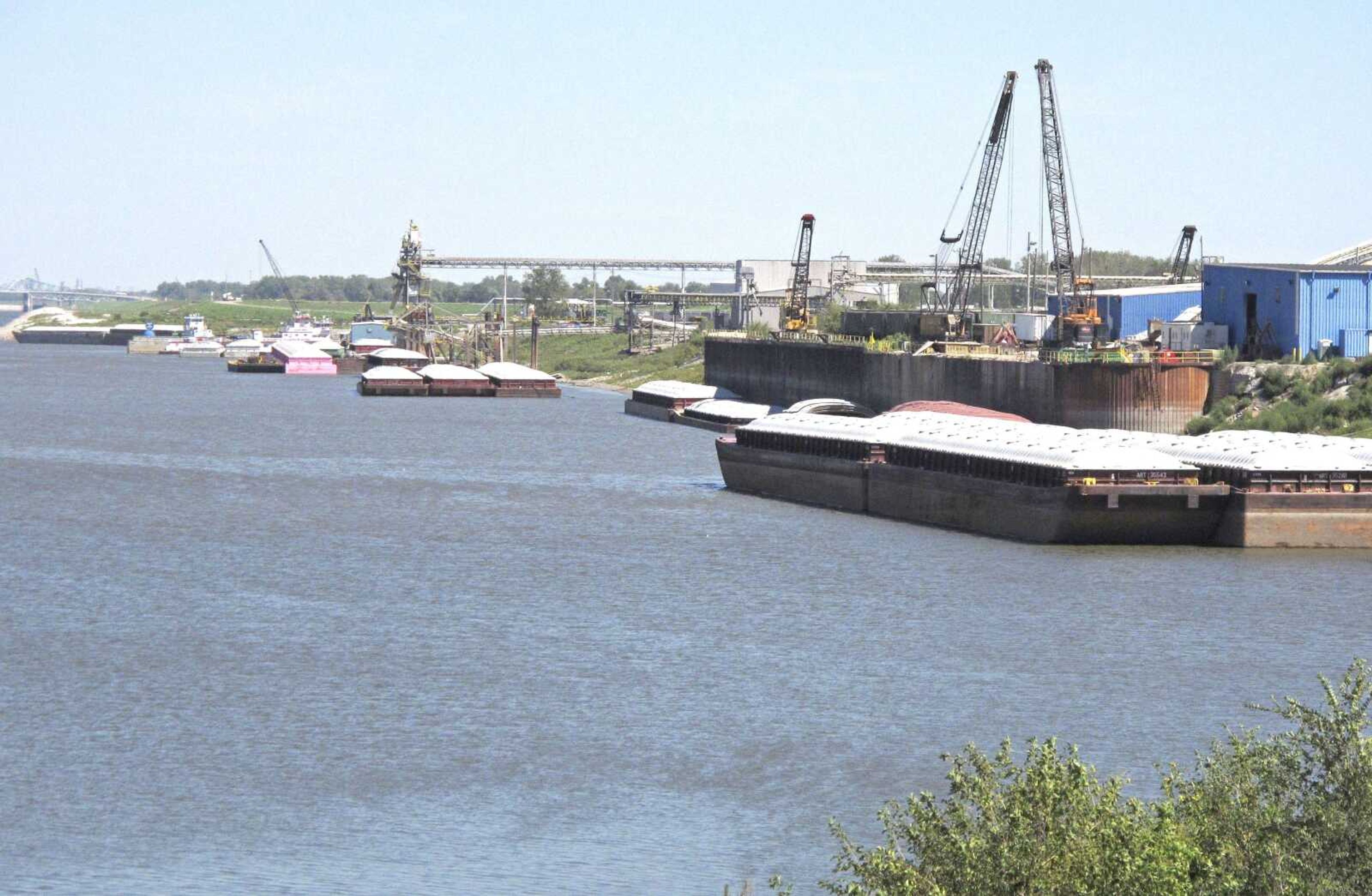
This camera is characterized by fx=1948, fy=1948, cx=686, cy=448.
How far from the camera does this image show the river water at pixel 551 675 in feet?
104

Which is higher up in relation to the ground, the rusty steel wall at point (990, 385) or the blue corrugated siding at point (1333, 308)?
the blue corrugated siding at point (1333, 308)

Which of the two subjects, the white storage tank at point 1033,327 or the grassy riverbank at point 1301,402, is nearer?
the grassy riverbank at point 1301,402

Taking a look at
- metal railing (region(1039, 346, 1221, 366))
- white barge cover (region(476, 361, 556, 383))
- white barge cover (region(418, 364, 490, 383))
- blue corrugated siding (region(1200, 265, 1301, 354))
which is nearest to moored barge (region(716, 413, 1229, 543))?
metal railing (region(1039, 346, 1221, 366))

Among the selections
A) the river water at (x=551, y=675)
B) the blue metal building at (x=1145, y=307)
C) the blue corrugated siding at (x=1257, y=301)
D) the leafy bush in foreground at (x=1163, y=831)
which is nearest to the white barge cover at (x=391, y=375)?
the blue metal building at (x=1145, y=307)

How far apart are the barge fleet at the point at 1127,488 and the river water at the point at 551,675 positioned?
3.86ft

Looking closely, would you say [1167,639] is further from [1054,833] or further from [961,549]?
[1054,833]

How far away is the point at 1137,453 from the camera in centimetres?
6391

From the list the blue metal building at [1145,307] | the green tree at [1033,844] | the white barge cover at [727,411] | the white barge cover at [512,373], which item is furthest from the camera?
the white barge cover at [512,373]

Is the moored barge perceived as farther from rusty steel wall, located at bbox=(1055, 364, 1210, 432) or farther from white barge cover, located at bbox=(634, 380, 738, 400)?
white barge cover, located at bbox=(634, 380, 738, 400)

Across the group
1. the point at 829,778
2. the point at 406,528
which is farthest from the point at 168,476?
the point at 829,778

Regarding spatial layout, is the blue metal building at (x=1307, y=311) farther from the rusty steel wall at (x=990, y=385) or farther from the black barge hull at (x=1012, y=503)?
the black barge hull at (x=1012, y=503)

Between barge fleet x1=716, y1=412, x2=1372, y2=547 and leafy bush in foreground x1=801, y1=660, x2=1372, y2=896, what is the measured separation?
1558 inches

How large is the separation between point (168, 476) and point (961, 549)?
140 ft

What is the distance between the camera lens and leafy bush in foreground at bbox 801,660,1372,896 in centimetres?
2042
